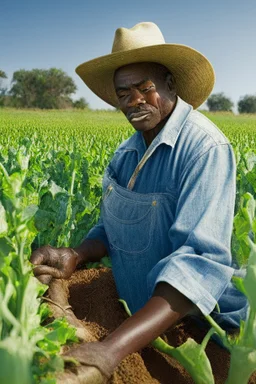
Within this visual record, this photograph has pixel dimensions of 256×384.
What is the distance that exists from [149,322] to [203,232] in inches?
16.4

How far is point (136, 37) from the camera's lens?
2684 mm

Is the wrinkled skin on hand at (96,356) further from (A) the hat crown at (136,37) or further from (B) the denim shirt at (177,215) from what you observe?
(A) the hat crown at (136,37)

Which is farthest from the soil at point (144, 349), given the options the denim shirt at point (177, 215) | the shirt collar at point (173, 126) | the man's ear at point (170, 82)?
the man's ear at point (170, 82)

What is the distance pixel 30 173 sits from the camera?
4.73m

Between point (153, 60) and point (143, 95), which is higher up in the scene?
point (153, 60)

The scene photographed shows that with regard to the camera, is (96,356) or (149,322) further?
(149,322)

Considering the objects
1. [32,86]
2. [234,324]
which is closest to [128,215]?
[234,324]

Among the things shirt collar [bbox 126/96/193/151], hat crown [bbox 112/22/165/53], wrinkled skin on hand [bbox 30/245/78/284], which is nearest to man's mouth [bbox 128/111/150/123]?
shirt collar [bbox 126/96/193/151]

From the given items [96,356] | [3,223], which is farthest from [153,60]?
[96,356]

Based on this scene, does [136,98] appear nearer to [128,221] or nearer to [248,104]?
[128,221]

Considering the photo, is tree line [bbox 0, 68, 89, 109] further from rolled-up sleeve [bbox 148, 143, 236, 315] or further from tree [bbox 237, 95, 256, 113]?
rolled-up sleeve [bbox 148, 143, 236, 315]

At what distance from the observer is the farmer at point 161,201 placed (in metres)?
1.97

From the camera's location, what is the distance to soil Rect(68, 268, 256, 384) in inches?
78.2

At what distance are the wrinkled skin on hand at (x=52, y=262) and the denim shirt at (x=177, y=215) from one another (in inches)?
9.4
